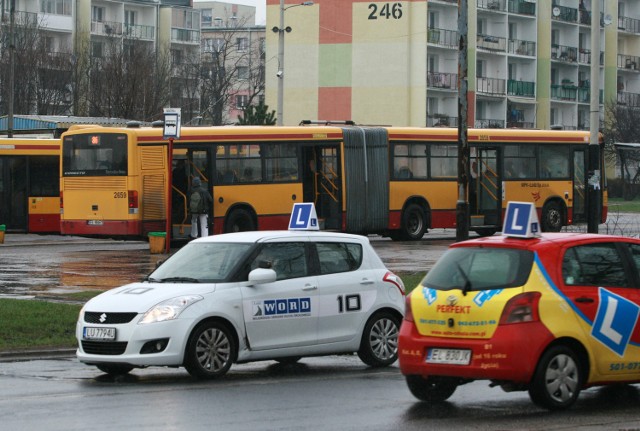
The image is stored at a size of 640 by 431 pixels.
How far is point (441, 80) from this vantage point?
3268 inches

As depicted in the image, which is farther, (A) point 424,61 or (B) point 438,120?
(B) point 438,120

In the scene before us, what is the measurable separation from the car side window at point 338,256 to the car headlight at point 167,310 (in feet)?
6.20

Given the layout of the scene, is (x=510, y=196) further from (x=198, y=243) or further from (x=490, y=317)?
(x=490, y=317)

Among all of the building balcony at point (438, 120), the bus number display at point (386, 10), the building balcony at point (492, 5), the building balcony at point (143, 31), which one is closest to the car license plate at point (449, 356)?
the bus number display at point (386, 10)

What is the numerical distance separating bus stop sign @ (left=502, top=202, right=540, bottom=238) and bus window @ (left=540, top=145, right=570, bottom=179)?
96.5 feet

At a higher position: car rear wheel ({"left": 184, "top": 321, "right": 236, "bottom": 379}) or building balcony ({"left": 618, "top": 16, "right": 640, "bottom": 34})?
building balcony ({"left": 618, "top": 16, "right": 640, "bottom": 34})

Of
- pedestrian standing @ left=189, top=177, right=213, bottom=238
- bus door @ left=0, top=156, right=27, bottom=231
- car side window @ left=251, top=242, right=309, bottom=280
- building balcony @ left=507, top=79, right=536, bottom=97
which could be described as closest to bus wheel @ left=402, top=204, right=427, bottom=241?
pedestrian standing @ left=189, top=177, right=213, bottom=238

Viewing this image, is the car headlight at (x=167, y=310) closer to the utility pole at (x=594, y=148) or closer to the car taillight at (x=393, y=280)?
the car taillight at (x=393, y=280)

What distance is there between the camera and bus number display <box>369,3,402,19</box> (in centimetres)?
8122

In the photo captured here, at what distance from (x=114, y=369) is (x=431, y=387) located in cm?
365

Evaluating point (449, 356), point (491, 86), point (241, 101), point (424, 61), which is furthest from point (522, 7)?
point (449, 356)

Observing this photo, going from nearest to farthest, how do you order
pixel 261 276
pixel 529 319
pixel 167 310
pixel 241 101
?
pixel 529 319
pixel 167 310
pixel 261 276
pixel 241 101

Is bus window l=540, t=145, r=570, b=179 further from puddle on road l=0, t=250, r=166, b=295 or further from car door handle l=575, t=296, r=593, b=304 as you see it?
car door handle l=575, t=296, r=593, b=304

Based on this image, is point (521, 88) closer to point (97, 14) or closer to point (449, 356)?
point (97, 14)
